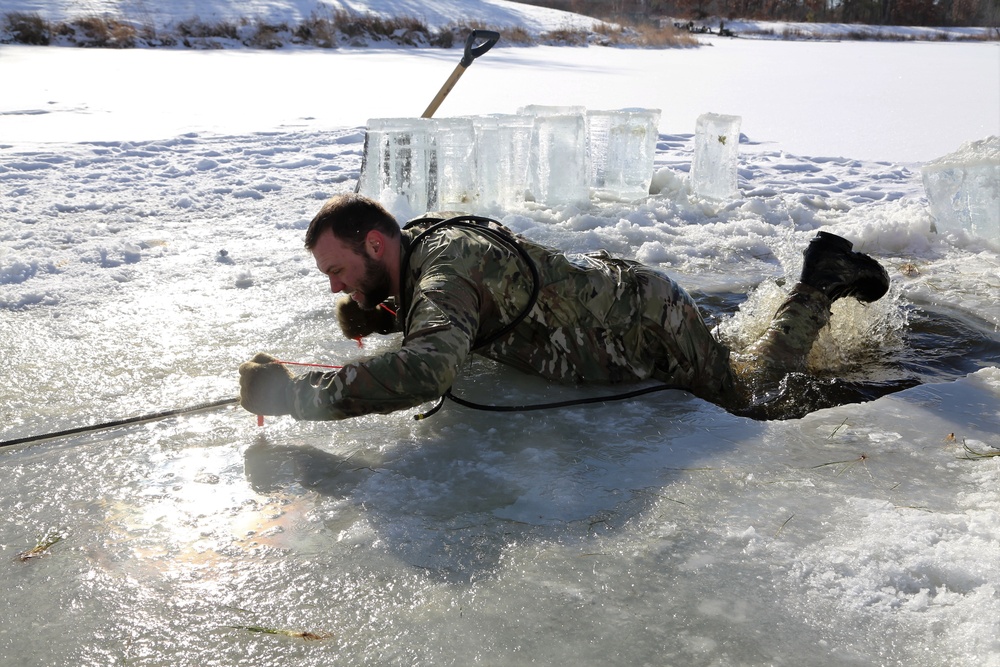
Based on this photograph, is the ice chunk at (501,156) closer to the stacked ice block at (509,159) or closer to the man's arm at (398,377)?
the stacked ice block at (509,159)

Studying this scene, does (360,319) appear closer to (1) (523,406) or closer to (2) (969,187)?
(1) (523,406)

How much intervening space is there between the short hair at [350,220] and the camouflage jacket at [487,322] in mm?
172

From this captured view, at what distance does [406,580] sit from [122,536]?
2.66 feet

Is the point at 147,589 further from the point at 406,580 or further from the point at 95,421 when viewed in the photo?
the point at 95,421

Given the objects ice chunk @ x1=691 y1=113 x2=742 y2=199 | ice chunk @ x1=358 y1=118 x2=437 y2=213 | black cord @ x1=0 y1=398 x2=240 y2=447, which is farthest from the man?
ice chunk @ x1=691 y1=113 x2=742 y2=199

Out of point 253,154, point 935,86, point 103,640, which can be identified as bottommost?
point 103,640

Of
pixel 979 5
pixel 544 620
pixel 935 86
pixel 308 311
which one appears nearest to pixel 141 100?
pixel 308 311

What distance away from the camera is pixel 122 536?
229 centimetres

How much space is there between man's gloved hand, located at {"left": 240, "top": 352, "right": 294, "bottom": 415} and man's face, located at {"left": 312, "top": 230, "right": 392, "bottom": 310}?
0.40 meters

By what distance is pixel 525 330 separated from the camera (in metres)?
3.20

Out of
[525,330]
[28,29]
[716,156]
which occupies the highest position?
[28,29]

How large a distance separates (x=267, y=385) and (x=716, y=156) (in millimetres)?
4733

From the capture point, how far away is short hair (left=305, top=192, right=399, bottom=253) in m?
2.83

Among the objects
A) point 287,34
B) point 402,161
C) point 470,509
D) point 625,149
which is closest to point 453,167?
point 402,161
